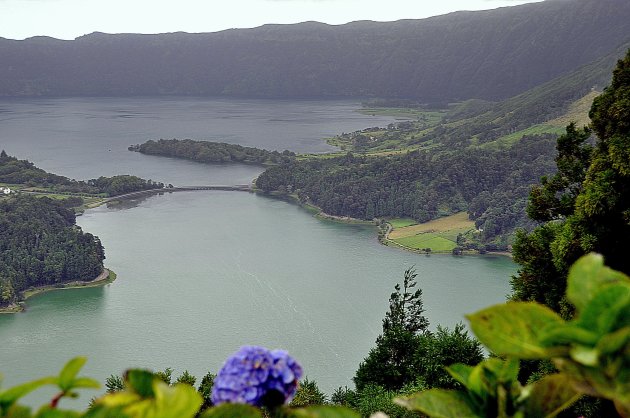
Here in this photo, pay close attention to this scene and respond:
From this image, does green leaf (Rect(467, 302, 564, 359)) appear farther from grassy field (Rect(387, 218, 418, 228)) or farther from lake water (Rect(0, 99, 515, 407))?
grassy field (Rect(387, 218, 418, 228))

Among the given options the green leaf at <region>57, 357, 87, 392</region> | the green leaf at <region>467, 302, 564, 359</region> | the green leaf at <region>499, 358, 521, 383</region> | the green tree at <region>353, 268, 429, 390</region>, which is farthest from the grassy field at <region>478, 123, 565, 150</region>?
the green leaf at <region>57, 357, 87, 392</region>

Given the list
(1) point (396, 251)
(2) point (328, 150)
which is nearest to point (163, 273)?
(1) point (396, 251)

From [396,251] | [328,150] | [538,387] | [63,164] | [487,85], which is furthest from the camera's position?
[487,85]

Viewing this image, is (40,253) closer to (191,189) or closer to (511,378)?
(191,189)

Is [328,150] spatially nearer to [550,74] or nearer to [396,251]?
[396,251]

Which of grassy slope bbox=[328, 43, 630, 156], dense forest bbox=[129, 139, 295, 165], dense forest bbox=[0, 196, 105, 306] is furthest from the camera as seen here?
dense forest bbox=[129, 139, 295, 165]

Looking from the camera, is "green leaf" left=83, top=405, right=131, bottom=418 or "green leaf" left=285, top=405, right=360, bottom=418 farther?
"green leaf" left=285, top=405, right=360, bottom=418

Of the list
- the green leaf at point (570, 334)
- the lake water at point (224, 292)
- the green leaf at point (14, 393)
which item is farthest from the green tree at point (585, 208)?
the lake water at point (224, 292)

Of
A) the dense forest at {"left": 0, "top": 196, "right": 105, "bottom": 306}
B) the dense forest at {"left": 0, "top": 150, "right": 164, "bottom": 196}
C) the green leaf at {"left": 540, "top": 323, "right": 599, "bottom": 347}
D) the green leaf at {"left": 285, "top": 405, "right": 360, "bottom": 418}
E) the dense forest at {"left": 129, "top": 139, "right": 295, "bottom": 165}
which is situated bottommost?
the dense forest at {"left": 0, "top": 196, "right": 105, "bottom": 306}
